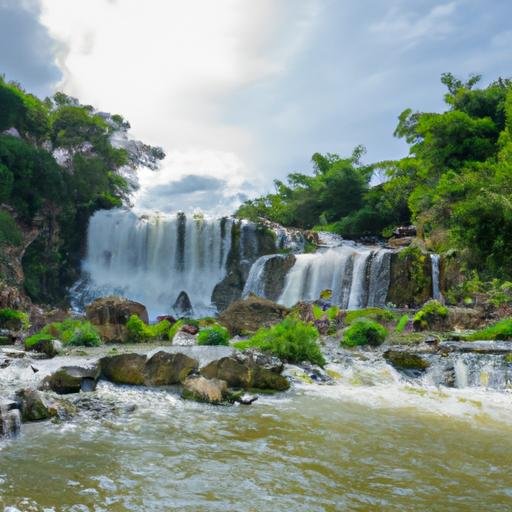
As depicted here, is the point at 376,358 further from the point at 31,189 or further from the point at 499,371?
the point at 31,189

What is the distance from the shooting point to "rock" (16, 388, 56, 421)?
5664 mm

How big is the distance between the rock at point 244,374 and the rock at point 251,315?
27.7 ft

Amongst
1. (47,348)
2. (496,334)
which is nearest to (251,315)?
(47,348)

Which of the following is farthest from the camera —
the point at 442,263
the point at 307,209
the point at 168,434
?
the point at 307,209

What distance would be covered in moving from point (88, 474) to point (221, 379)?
4158 mm

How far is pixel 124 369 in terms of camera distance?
823cm

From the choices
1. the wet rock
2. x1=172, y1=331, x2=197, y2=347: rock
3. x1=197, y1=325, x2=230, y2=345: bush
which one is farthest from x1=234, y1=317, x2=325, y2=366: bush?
the wet rock

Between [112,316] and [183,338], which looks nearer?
[183,338]

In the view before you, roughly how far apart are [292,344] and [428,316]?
A: 23.7ft

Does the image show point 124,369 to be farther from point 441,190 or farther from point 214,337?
point 441,190

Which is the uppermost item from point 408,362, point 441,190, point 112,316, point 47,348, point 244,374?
point 441,190

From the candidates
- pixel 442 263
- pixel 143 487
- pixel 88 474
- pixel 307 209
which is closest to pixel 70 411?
pixel 88 474

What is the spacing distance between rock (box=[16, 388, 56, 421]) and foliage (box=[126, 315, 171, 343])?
32.3 ft

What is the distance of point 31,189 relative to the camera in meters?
29.5
